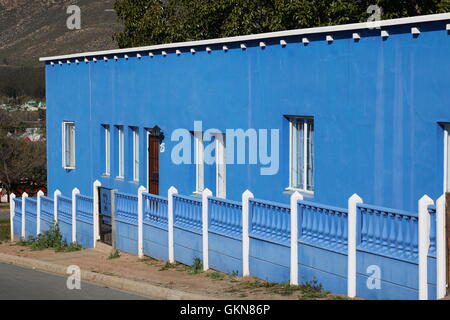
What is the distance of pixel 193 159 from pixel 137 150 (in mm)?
2993

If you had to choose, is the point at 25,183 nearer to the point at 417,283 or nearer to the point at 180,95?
the point at 180,95

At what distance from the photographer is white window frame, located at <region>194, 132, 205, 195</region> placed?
2022 cm

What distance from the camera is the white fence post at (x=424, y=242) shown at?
37.3ft

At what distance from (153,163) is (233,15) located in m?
12.8

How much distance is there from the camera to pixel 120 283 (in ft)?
49.1

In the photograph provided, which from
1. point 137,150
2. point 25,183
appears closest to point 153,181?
point 137,150

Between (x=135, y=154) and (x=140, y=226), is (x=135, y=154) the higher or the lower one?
the higher one

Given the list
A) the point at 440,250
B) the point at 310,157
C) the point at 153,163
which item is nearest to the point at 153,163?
the point at 153,163

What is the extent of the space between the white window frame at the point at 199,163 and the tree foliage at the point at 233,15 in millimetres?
10806

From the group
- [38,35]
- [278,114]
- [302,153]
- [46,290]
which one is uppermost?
[38,35]

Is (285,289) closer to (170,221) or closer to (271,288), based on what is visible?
(271,288)

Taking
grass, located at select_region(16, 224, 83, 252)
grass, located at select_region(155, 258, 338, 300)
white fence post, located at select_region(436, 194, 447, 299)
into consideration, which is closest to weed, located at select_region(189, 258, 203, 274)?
grass, located at select_region(155, 258, 338, 300)

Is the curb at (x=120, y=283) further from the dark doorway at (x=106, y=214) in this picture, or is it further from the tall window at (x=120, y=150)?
the tall window at (x=120, y=150)

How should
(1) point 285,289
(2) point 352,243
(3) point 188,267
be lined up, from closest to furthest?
(2) point 352,243
(1) point 285,289
(3) point 188,267
